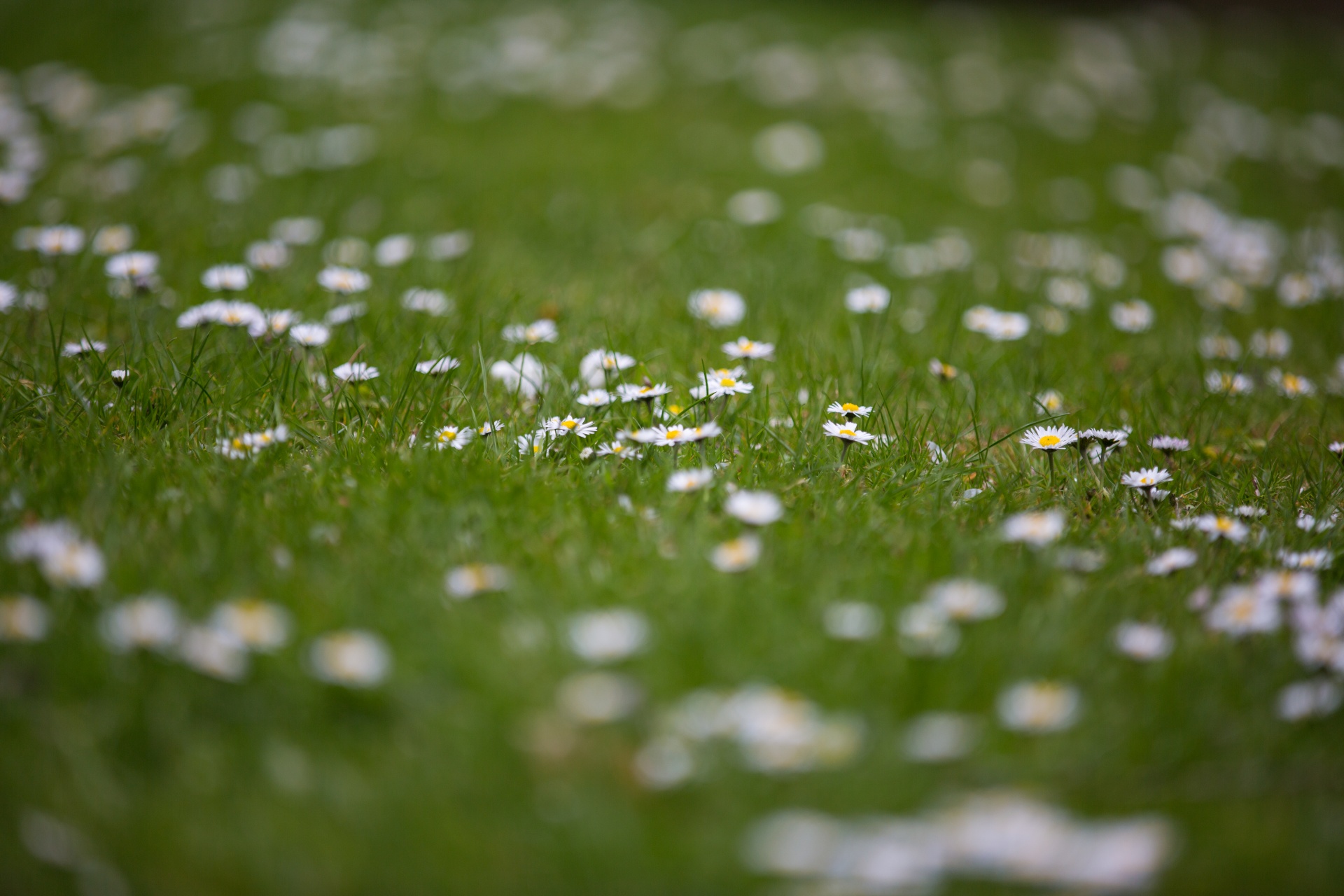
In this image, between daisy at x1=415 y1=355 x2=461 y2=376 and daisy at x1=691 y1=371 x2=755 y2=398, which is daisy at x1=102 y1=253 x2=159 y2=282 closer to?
daisy at x1=415 y1=355 x2=461 y2=376

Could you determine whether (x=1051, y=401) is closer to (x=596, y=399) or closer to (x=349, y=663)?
(x=596, y=399)

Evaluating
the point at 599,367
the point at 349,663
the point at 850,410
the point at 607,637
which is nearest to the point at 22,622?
the point at 349,663

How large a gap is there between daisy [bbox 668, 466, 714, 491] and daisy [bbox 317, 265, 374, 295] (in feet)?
3.64

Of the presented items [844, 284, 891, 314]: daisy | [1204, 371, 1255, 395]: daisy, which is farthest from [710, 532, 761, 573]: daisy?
[1204, 371, 1255, 395]: daisy

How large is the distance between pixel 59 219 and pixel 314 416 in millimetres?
1513

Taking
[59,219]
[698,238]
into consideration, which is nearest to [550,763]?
[698,238]

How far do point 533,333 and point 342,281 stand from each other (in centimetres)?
54

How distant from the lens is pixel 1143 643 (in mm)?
1402

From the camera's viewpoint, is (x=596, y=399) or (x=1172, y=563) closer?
(x=1172, y=563)

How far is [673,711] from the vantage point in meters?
1.23

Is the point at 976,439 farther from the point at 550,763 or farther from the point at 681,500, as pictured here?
the point at 550,763

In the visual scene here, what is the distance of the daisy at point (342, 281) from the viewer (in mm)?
2350

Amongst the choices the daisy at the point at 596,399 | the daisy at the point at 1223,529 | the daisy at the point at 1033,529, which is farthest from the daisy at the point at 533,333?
the daisy at the point at 1223,529

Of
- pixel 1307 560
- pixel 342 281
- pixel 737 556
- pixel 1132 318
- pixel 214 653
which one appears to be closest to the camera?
pixel 214 653
